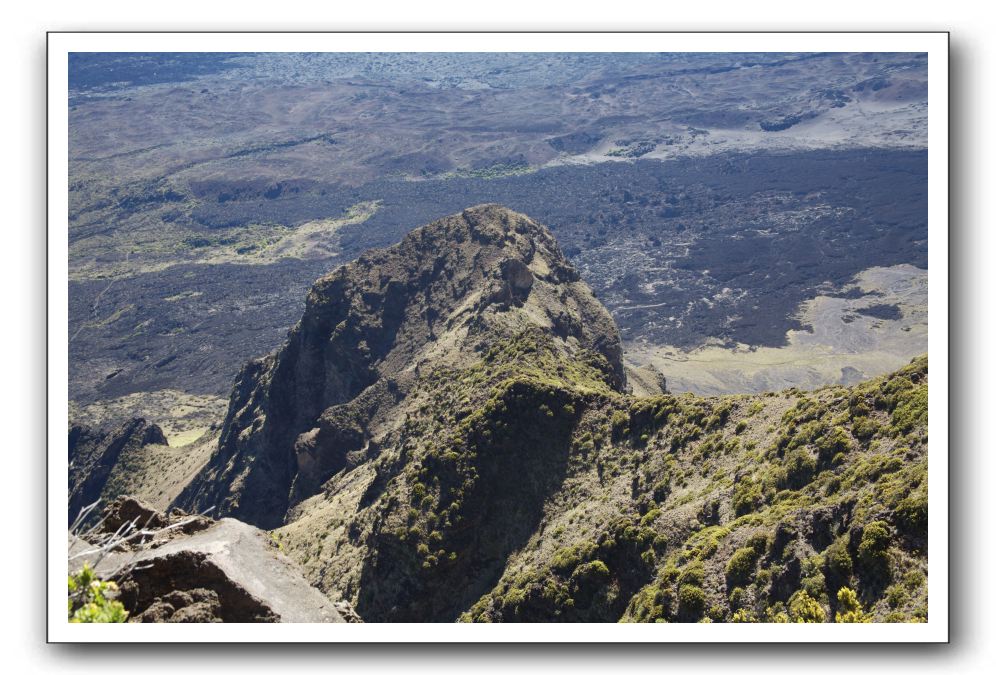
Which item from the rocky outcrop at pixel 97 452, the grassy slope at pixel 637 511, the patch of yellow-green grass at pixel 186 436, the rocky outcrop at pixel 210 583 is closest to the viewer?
the grassy slope at pixel 637 511

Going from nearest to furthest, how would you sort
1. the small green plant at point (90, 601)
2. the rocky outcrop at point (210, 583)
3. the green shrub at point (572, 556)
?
the small green plant at point (90, 601)
the rocky outcrop at point (210, 583)
the green shrub at point (572, 556)

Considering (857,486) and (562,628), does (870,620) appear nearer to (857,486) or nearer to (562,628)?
(857,486)

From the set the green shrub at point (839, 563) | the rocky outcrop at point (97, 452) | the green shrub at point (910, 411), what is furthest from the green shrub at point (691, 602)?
the rocky outcrop at point (97, 452)

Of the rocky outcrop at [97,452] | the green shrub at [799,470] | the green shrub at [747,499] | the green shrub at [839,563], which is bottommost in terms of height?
the rocky outcrop at [97,452]

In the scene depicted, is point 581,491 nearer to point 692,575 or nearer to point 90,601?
point 692,575

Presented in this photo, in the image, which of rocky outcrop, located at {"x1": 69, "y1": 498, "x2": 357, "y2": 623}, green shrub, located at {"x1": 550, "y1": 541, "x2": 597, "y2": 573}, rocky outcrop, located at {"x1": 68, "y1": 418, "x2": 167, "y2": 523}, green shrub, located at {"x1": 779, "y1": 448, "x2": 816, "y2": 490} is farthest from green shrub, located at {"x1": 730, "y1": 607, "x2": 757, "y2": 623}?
rocky outcrop, located at {"x1": 68, "y1": 418, "x2": 167, "y2": 523}

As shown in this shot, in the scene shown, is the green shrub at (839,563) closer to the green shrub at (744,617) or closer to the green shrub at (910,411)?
the green shrub at (744,617)

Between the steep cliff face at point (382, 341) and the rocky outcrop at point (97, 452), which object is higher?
the steep cliff face at point (382, 341)
